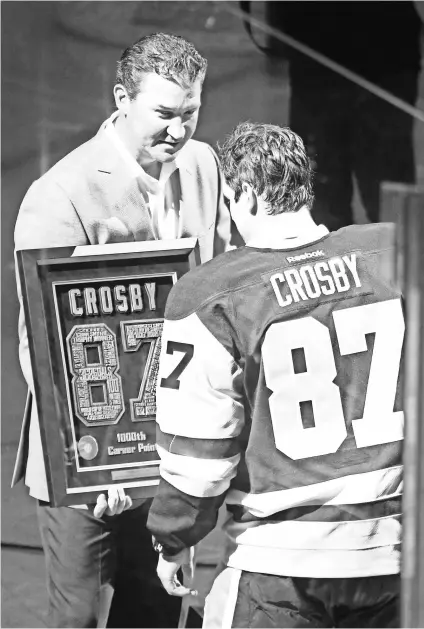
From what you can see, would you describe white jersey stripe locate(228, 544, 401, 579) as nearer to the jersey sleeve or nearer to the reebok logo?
the jersey sleeve

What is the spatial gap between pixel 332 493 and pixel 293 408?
0.75 ft

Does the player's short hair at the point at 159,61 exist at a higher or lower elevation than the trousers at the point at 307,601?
higher

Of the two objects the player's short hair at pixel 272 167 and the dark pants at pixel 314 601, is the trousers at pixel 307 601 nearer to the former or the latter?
the dark pants at pixel 314 601

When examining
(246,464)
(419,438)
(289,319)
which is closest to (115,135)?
(289,319)

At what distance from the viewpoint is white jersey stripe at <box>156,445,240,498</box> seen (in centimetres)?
251

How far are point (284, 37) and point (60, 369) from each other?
112cm

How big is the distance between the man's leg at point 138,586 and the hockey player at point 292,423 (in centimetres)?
39

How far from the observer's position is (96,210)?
2840 millimetres

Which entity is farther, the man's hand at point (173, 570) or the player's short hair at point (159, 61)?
the player's short hair at point (159, 61)

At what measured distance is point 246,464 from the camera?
8.44ft

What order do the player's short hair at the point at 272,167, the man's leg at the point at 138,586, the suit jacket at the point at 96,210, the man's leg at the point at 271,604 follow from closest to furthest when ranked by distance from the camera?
the man's leg at the point at 271,604, the player's short hair at the point at 272,167, the suit jacket at the point at 96,210, the man's leg at the point at 138,586

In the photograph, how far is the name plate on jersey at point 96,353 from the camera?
2838mm

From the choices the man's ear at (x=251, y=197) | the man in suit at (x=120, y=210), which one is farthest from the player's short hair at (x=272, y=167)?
the man in suit at (x=120, y=210)

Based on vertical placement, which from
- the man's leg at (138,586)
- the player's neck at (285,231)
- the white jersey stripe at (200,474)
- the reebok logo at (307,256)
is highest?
the player's neck at (285,231)
